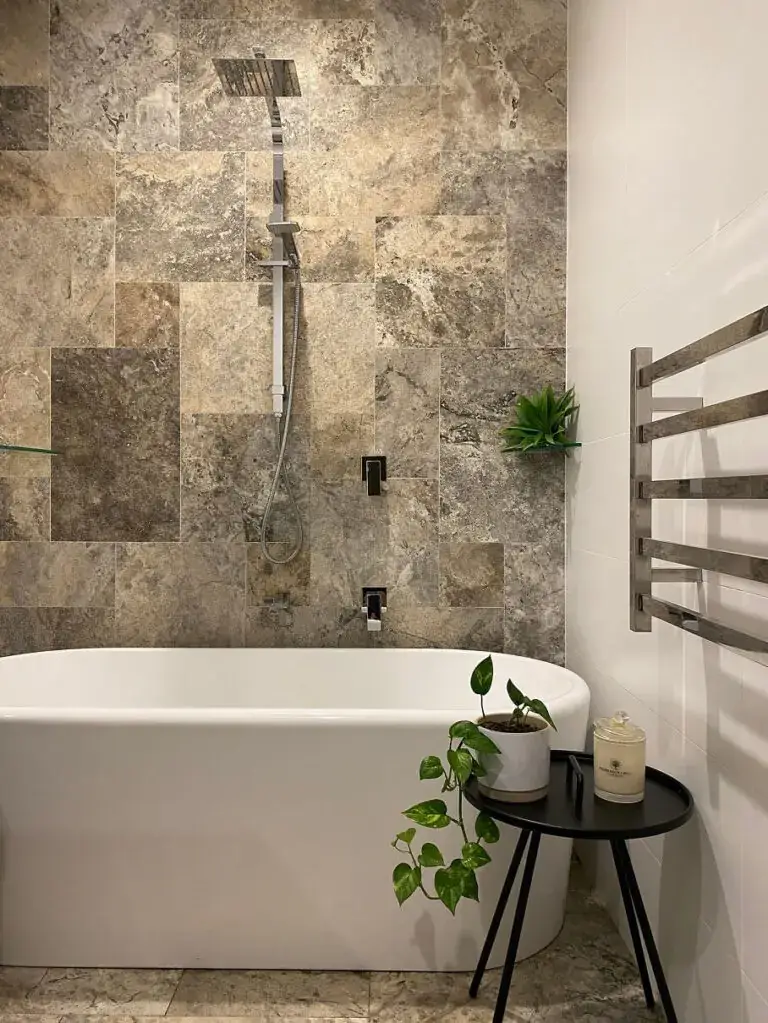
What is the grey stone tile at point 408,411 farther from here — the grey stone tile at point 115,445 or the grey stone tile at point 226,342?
the grey stone tile at point 115,445

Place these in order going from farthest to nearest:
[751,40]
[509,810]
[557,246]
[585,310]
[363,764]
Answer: [557,246] → [585,310] → [363,764] → [509,810] → [751,40]

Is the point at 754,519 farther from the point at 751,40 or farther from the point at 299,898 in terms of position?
the point at 299,898

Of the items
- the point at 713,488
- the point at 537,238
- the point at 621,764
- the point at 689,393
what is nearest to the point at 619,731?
the point at 621,764

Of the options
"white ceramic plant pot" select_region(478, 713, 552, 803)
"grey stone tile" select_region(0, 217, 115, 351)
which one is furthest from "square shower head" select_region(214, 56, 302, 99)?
"white ceramic plant pot" select_region(478, 713, 552, 803)

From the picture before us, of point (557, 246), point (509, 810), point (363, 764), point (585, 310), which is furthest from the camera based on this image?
point (557, 246)

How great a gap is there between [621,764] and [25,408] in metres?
2.19

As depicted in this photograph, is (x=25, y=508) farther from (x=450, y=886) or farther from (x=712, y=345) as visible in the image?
(x=712, y=345)

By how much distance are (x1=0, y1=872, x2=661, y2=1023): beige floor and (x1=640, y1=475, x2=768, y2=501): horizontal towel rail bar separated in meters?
1.11

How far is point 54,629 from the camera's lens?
2.56m

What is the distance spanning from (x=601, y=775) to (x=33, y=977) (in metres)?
1.37

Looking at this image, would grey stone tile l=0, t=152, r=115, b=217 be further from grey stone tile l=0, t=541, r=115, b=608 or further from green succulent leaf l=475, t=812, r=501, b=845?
green succulent leaf l=475, t=812, r=501, b=845

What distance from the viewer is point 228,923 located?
1703 millimetres

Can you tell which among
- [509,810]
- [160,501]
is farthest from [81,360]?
[509,810]

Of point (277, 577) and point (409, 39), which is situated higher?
point (409, 39)
